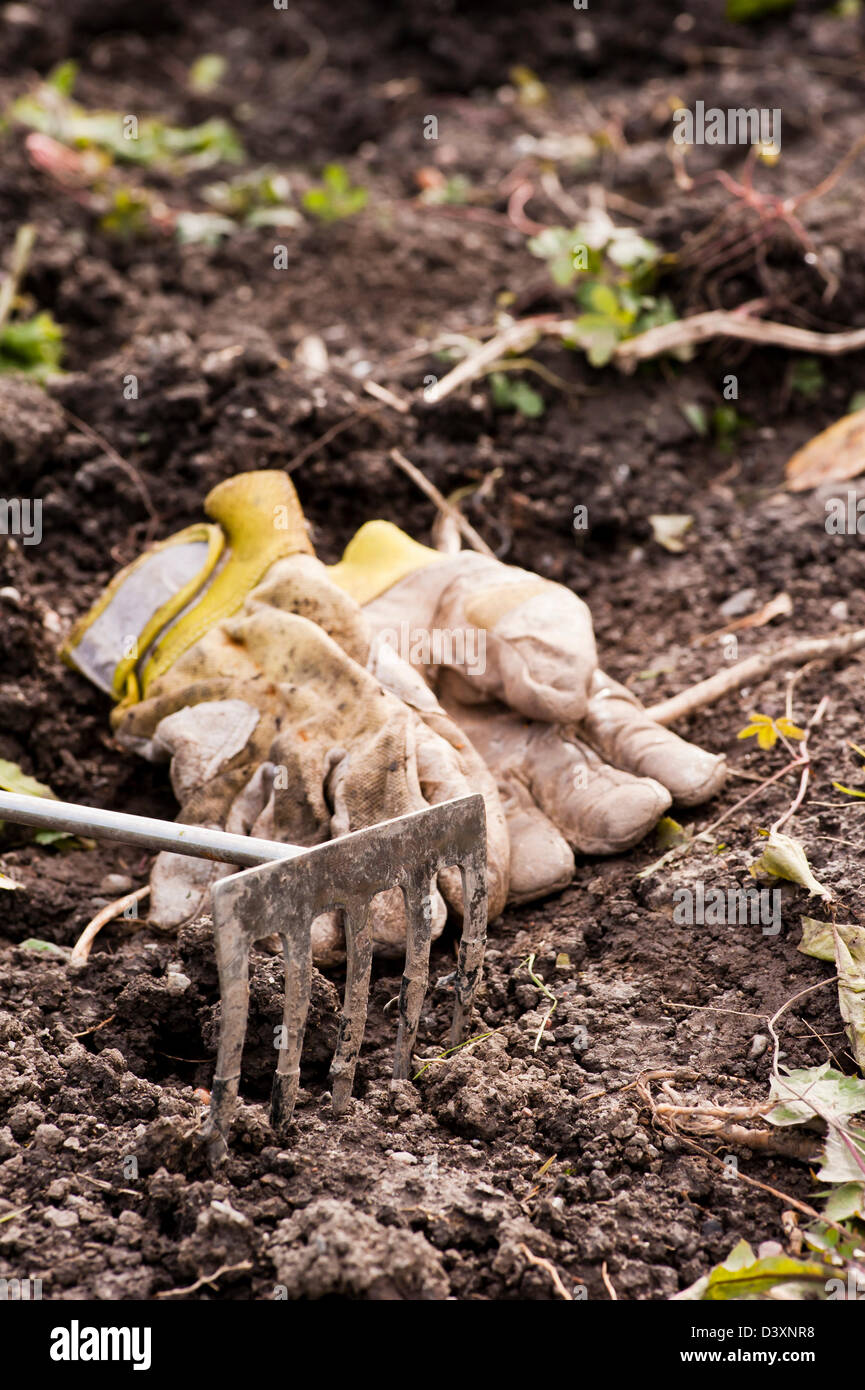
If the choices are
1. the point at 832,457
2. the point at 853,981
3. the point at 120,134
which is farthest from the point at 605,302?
the point at 120,134

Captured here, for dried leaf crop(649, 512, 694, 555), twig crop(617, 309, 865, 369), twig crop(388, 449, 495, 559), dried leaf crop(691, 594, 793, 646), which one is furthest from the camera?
twig crop(617, 309, 865, 369)

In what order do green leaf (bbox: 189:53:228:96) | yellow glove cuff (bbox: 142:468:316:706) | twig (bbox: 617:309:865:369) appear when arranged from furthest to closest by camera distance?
green leaf (bbox: 189:53:228:96), twig (bbox: 617:309:865:369), yellow glove cuff (bbox: 142:468:316:706)

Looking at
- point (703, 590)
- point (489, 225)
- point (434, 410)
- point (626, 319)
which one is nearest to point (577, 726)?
point (703, 590)

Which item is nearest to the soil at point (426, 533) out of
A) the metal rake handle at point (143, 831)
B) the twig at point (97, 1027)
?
the twig at point (97, 1027)

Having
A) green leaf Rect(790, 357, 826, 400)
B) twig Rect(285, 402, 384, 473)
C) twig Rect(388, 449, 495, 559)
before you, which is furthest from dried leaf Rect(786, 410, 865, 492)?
twig Rect(285, 402, 384, 473)

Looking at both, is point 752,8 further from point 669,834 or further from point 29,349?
point 669,834

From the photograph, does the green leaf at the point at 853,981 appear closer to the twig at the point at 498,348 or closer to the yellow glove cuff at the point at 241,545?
the yellow glove cuff at the point at 241,545

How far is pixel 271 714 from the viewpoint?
8.98 feet

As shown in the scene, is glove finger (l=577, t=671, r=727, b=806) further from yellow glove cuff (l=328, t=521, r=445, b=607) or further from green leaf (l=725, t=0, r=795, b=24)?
green leaf (l=725, t=0, r=795, b=24)

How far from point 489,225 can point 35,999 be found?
176 inches

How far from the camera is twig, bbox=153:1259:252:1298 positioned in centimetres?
180

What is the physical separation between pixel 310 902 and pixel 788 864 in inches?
39.8

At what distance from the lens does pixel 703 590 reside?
379cm
